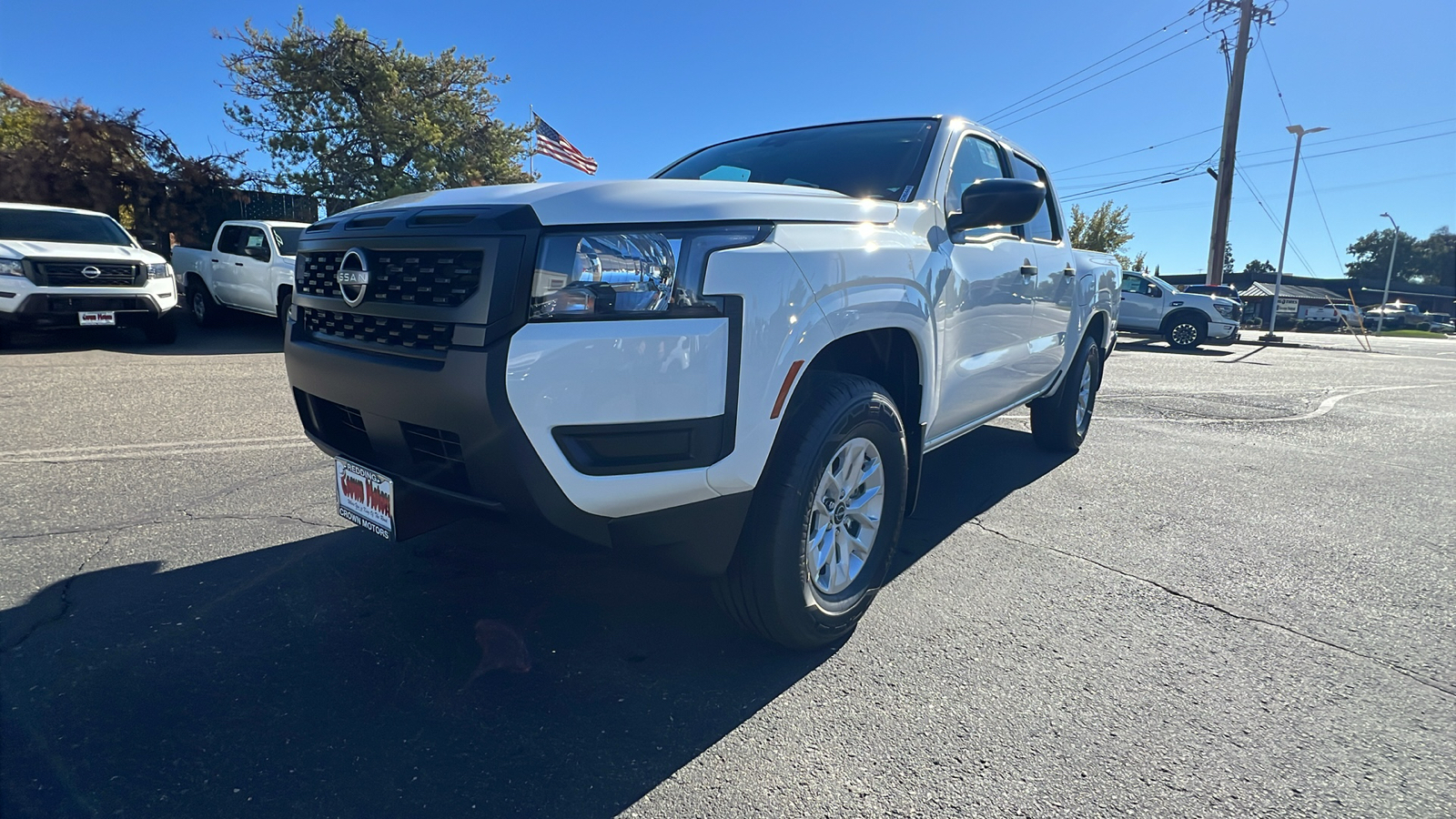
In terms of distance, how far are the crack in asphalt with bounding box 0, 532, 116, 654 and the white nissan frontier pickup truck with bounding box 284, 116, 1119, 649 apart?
0.99m

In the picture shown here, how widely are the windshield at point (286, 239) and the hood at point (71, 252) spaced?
1467mm

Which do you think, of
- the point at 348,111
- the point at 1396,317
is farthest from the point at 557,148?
the point at 1396,317

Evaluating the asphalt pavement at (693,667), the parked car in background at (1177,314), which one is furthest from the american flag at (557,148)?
the asphalt pavement at (693,667)

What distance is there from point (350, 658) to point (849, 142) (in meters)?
2.86

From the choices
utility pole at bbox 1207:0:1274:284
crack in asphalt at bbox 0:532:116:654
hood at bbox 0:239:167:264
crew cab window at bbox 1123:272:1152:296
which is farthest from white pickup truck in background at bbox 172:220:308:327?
utility pole at bbox 1207:0:1274:284

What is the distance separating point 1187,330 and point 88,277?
20.7m

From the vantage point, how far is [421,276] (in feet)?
7.10

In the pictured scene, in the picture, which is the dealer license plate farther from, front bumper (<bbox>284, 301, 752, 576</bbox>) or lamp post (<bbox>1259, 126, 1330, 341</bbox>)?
lamp post (<bbox>1259, 126, 1330, 341</bbox>)

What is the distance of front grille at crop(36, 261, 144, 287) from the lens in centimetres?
862

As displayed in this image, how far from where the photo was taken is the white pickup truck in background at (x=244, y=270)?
10.8m

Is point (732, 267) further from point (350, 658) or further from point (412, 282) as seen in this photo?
point (350, 658)

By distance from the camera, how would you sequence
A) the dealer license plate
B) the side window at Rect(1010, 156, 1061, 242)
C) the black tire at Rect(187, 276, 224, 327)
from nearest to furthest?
the dealer license plate, the side window at Rect(1010, 156, 1061, 242), the black tire at Rect(187, 276, 224, 327)

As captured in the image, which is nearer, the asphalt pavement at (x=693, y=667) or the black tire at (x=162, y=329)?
the asphalt pavement at (x=693, y=667)

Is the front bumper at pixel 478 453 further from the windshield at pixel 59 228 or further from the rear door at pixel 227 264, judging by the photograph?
the rear door at pixel 227 264
